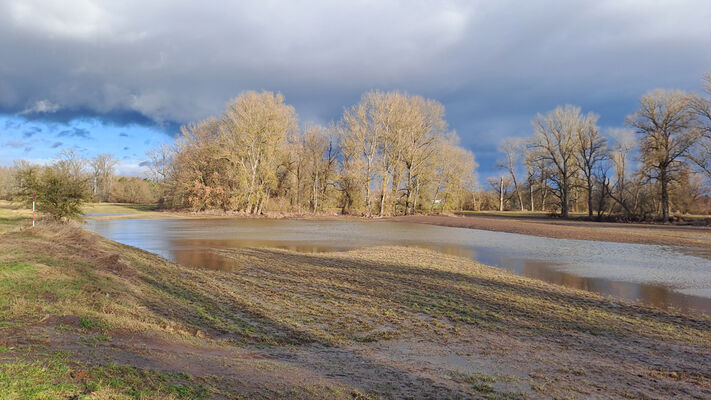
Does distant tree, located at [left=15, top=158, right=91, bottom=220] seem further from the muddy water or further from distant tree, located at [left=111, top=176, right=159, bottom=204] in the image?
distant tree, located at [left=111, top=176, right=159, bottom=204]

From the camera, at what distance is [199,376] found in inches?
166

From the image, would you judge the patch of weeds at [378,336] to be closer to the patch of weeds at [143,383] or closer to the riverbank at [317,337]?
the riverbank at [317,337]

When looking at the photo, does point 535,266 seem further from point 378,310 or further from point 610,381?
point 610,381

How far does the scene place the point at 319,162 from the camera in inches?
2318

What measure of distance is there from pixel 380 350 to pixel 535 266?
40.9ft

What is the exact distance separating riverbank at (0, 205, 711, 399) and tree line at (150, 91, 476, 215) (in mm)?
40420

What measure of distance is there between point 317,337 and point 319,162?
52.9 meters

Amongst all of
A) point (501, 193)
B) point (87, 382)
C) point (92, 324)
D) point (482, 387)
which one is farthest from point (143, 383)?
point (501, 193)

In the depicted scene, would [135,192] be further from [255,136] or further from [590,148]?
[590,148]

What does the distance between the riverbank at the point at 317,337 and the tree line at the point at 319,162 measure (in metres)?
40.4

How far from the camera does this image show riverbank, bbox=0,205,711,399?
167 inches

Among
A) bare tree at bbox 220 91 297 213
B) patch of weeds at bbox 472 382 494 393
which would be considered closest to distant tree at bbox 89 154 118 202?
bare tree at bbox 220 91 297 213

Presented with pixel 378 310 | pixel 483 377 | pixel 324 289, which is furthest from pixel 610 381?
pixel 324 289

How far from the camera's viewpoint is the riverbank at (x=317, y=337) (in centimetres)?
423
